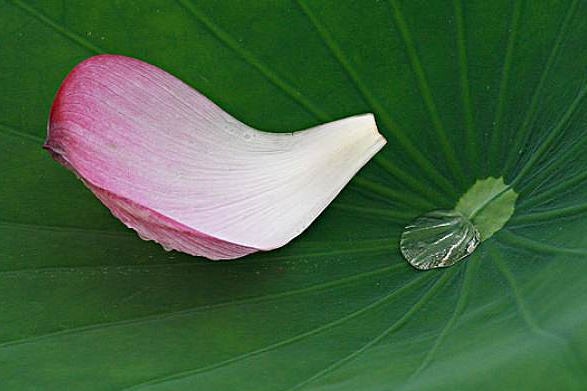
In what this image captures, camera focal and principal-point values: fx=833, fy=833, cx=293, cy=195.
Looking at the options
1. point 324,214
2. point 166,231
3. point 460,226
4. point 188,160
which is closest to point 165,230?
point 166,231

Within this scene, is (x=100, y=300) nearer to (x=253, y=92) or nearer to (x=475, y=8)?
(x=253, y=92)

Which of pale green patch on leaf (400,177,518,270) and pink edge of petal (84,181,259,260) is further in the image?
pale green patch on leaf (400,177,518,270)

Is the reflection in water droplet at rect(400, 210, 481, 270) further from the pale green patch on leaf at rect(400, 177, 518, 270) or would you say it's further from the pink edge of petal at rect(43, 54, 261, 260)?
the pink edge of petal at rect(43, 54, 261, 260)

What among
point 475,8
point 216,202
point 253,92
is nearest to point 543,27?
point 475,8

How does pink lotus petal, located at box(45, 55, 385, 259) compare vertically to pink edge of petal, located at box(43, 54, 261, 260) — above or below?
above

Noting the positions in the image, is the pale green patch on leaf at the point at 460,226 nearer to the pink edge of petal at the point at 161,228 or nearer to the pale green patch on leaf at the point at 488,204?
the pale green patch on leaf at the point at 488,204

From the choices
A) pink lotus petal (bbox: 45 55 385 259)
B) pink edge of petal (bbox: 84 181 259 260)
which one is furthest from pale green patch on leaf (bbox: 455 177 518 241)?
pink edge of petal (bbox: 84 181 259 260)

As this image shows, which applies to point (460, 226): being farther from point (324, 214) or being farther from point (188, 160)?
point (188, 160)
